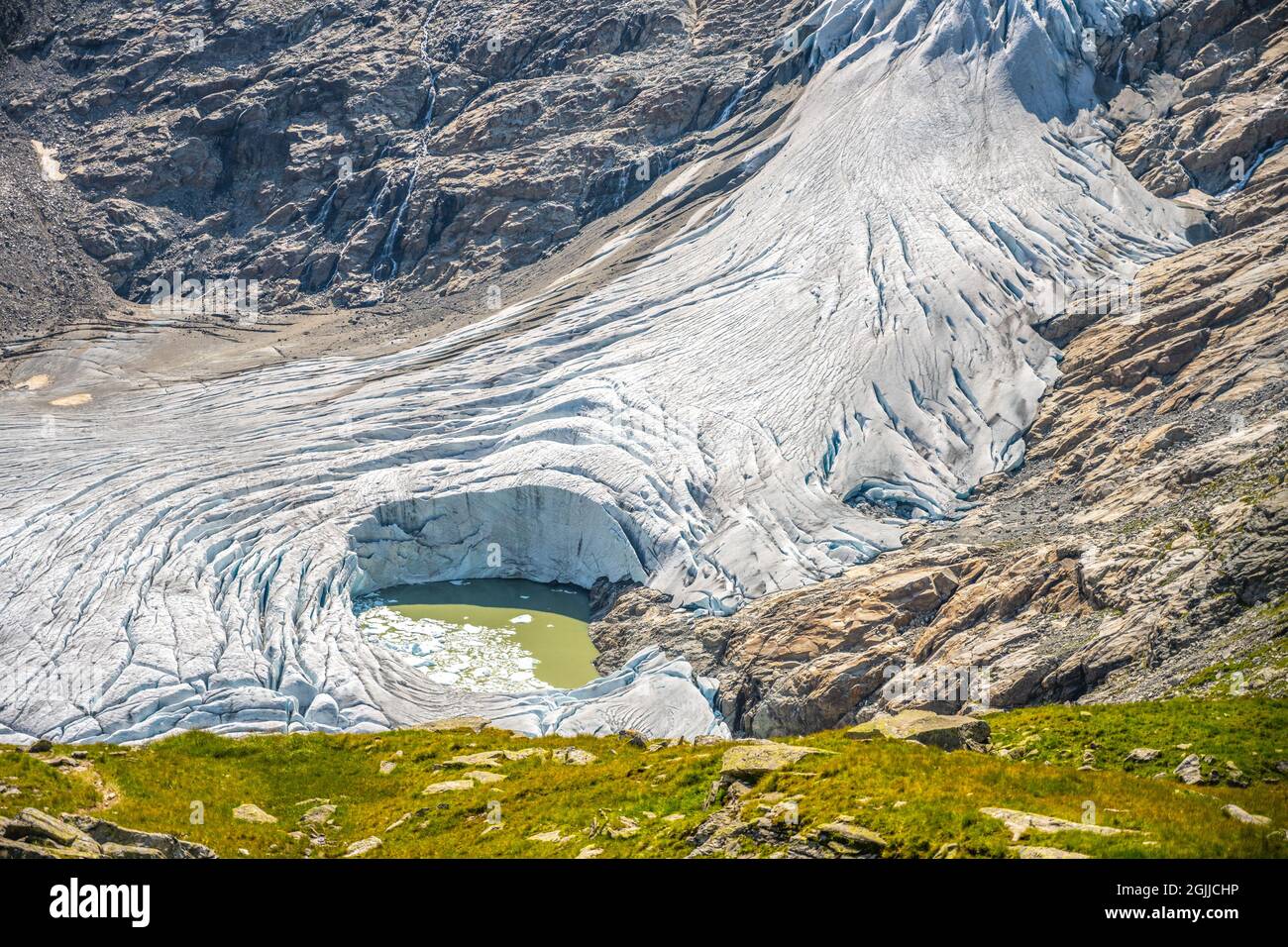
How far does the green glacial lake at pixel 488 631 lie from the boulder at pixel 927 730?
29639mm

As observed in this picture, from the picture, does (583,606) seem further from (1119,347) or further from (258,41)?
(258,41)

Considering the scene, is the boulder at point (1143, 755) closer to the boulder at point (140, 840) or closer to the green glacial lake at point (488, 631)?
the boulder at point (140, 840)

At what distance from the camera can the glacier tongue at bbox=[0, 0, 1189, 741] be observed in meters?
50.4

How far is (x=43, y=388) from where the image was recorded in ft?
239

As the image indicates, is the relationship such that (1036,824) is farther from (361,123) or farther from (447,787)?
(361,123)

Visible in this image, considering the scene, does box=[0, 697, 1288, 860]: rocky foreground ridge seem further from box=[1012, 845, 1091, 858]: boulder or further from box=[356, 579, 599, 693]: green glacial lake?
box=[356, 579, 599, 693]: green glacial lake

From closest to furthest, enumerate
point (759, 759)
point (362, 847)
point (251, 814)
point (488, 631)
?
point (759, 759), point (362, 847), point (251, 814), point (488, 631)

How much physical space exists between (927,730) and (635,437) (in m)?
41.3

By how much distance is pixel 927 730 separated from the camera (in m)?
23.7

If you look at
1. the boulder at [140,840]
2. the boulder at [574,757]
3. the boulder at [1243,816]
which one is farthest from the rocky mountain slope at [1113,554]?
the boulder at [140,840]

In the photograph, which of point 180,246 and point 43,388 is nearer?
point 43,388

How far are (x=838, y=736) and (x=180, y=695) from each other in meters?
33.6

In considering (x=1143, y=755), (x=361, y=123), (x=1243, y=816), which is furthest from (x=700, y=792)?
(x=361, y=123)
